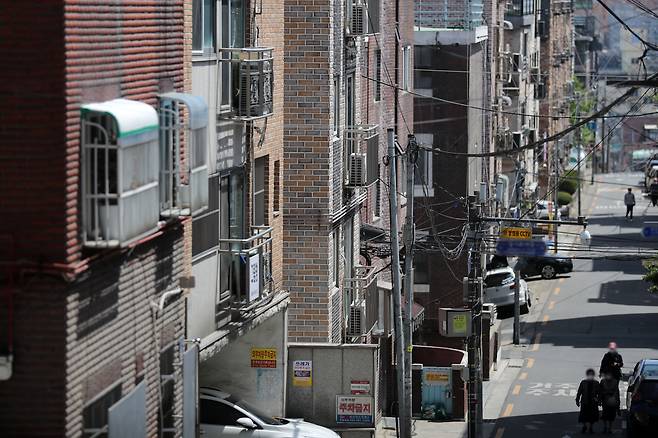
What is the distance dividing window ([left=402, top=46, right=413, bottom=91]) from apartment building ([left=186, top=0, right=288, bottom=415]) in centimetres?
1669

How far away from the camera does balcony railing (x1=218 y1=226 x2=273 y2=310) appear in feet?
72.6

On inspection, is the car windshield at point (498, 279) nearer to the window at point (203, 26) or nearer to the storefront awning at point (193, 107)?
the window at point (203, 26)

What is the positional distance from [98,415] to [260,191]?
34.0ft

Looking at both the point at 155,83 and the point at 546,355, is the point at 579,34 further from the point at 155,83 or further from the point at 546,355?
the point at 155,83

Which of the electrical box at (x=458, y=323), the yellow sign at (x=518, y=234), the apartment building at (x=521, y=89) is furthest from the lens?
the apartment building at (x=521, y=89)

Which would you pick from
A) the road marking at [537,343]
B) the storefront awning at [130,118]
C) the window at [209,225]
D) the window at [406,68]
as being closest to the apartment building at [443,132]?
the road marking at [537,343]

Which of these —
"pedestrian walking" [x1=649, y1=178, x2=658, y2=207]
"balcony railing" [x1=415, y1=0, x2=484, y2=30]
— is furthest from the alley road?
"balcony railing" [x1=415, y1=0, x2=484, y2=30]

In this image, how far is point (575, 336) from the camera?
48.9 m

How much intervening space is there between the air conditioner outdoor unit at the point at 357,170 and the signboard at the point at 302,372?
4.84 m

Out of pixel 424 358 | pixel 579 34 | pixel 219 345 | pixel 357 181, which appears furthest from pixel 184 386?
pixel 579 34

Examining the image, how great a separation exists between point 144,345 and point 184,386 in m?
1.71

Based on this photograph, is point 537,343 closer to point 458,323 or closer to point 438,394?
point 438,394

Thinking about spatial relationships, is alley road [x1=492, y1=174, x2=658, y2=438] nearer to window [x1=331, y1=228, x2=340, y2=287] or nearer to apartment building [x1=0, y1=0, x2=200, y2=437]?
window [x1=331, y1=228, x2=340, y2=287]

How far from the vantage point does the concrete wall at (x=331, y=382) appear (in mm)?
27453
